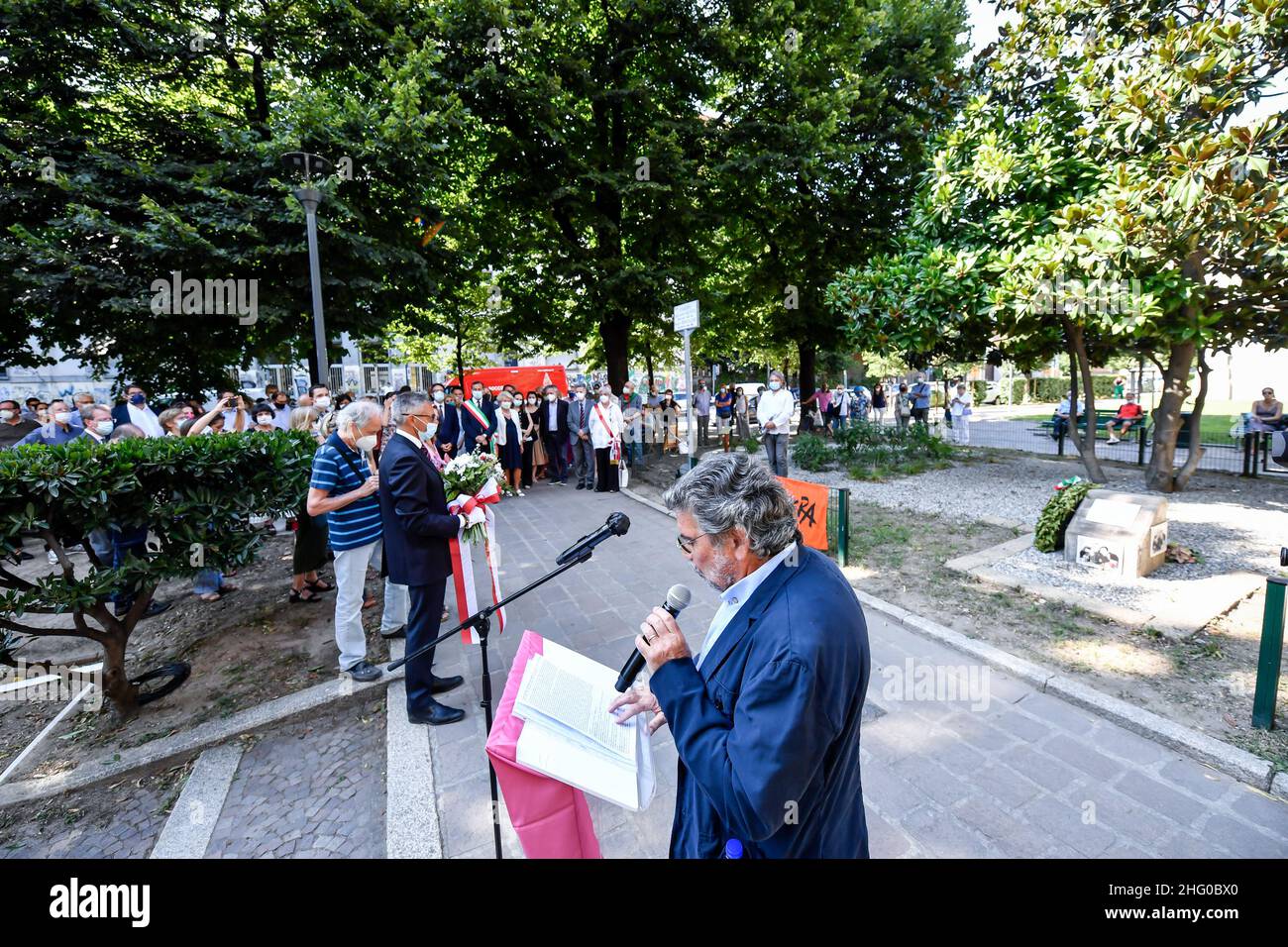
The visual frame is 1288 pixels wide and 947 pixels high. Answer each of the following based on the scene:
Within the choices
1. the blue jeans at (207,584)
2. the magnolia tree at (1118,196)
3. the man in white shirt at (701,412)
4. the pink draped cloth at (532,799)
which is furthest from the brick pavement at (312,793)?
the man in white shirt at (701,412)

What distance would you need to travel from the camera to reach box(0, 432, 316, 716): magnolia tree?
3549mm

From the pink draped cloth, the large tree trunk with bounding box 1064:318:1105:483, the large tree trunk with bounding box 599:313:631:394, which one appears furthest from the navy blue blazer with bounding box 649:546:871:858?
the large tree trunk with bounding box 599:313:631:394

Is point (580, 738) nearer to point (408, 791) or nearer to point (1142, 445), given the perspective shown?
point (408, 791)

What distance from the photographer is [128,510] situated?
4.00 m

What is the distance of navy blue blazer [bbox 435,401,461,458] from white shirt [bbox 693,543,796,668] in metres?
10.5

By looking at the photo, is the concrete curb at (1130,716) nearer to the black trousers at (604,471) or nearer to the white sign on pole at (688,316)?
the white sign on pole at (688,316)

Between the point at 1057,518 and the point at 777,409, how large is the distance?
502 centimetres

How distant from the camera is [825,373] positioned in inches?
1210

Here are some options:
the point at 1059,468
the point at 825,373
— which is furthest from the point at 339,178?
the point at 825,373

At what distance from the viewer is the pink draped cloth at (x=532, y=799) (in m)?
1.85

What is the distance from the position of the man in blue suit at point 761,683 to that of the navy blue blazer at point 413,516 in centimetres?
260

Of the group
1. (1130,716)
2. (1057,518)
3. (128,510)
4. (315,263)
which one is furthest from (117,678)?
(1057,518)
